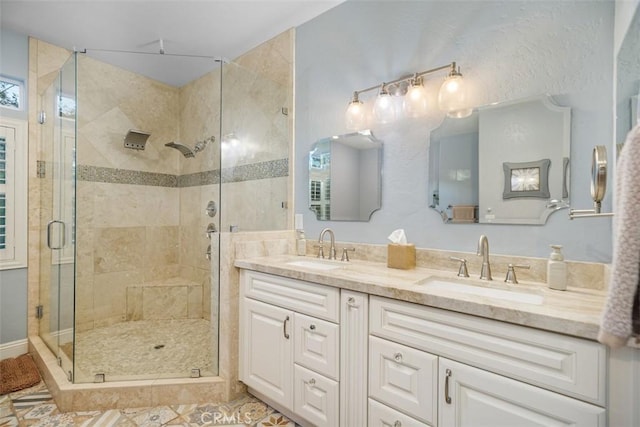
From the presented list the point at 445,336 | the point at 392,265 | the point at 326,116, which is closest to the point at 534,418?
the point at 445,336

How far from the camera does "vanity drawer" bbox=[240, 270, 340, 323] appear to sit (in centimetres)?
147

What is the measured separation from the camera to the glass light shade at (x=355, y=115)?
202cm

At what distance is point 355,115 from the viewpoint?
2027 millimetres

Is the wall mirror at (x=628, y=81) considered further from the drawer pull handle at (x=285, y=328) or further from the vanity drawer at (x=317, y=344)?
the drawer pull handle at (x=285, y=328)

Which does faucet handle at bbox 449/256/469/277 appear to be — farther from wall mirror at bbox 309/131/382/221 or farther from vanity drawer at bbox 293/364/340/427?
vanity drawer at bbox 293/364/340/427

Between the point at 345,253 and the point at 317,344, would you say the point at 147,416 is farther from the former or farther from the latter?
the point at 345,253

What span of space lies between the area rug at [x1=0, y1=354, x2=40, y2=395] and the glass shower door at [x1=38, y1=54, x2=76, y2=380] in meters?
0.17

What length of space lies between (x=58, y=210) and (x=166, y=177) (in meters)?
1.07

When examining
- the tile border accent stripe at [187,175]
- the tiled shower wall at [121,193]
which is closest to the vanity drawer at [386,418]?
the tile border accent stripe at [187,175]

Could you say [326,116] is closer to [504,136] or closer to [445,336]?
[504,136]

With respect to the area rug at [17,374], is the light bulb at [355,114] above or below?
above

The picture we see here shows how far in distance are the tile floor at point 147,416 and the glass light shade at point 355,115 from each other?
1823 mm

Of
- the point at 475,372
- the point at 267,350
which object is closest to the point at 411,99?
the point at 475,372

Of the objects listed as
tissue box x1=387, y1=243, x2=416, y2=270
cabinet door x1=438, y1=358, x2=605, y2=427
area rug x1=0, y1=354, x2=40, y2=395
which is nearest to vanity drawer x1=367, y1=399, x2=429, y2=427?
cabinet door x1=438, y1=358, x2=605, y2=427
